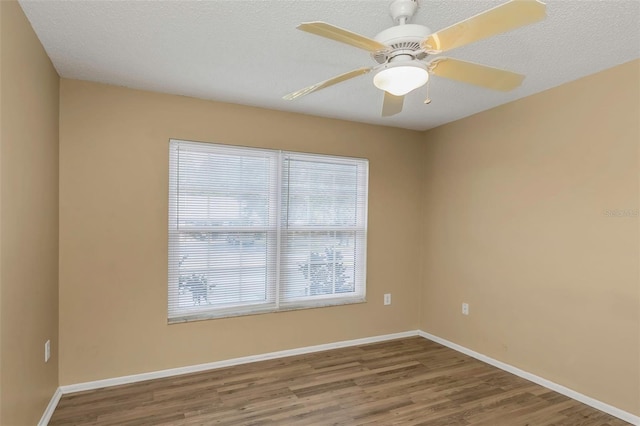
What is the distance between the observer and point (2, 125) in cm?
158

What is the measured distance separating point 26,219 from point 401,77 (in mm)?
2089

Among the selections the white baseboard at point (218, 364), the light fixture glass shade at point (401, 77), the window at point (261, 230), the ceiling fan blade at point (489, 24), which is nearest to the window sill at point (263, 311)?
the window at point (261, 230)

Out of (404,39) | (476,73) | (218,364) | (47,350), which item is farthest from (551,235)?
(47,350)

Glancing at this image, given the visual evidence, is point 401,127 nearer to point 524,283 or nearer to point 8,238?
point 524,283

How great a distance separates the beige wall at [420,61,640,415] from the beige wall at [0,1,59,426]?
3499mm

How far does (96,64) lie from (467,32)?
237 cm

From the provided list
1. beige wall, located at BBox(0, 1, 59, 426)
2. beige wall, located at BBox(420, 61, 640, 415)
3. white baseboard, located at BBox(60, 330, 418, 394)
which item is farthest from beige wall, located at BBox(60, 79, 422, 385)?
beige wall, located at BBox(420, 61, 640, 415)

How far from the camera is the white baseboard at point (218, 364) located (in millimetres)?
2740

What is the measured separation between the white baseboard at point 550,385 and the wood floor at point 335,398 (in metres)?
0.05

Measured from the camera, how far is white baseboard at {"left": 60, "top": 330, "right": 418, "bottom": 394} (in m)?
2.74

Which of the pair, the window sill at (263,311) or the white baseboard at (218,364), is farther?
the window sill at (263,311)

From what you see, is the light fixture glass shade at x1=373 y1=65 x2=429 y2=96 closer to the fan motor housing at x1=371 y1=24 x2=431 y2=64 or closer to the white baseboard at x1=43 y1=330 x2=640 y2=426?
the fan motor housing at x1=371 y1=24 x2=431 y2=64

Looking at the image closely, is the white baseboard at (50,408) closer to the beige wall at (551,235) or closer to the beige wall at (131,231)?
the beige wall at (131,231)

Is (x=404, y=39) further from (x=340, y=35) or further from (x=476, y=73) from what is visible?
(x=476, y=73)
